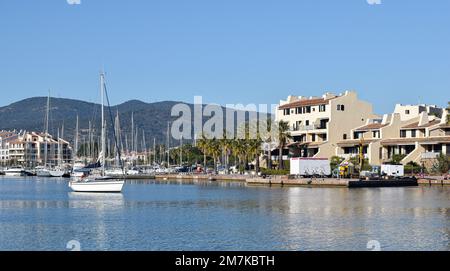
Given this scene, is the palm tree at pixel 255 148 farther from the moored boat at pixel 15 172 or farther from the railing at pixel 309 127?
the moored boat at pixel 15 172

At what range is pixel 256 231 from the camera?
39.6 m

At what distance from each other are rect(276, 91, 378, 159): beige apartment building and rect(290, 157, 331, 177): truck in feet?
53.9

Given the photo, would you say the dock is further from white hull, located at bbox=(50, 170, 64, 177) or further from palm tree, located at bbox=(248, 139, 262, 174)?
white hull, located at bbox=(50, 170, 64, 177)

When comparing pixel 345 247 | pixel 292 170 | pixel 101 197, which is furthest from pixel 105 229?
pixel 292 170

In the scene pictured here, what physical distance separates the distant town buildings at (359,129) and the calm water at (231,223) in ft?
129

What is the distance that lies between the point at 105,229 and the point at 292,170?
202 ft

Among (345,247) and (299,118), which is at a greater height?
(299,118)

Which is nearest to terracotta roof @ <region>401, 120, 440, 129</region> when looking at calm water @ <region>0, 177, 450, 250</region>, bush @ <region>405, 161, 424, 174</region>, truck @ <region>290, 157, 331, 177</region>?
bush @ <region>405, 161, 424, 174</region>

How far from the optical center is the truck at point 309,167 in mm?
99000

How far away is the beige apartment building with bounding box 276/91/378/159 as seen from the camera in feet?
388
